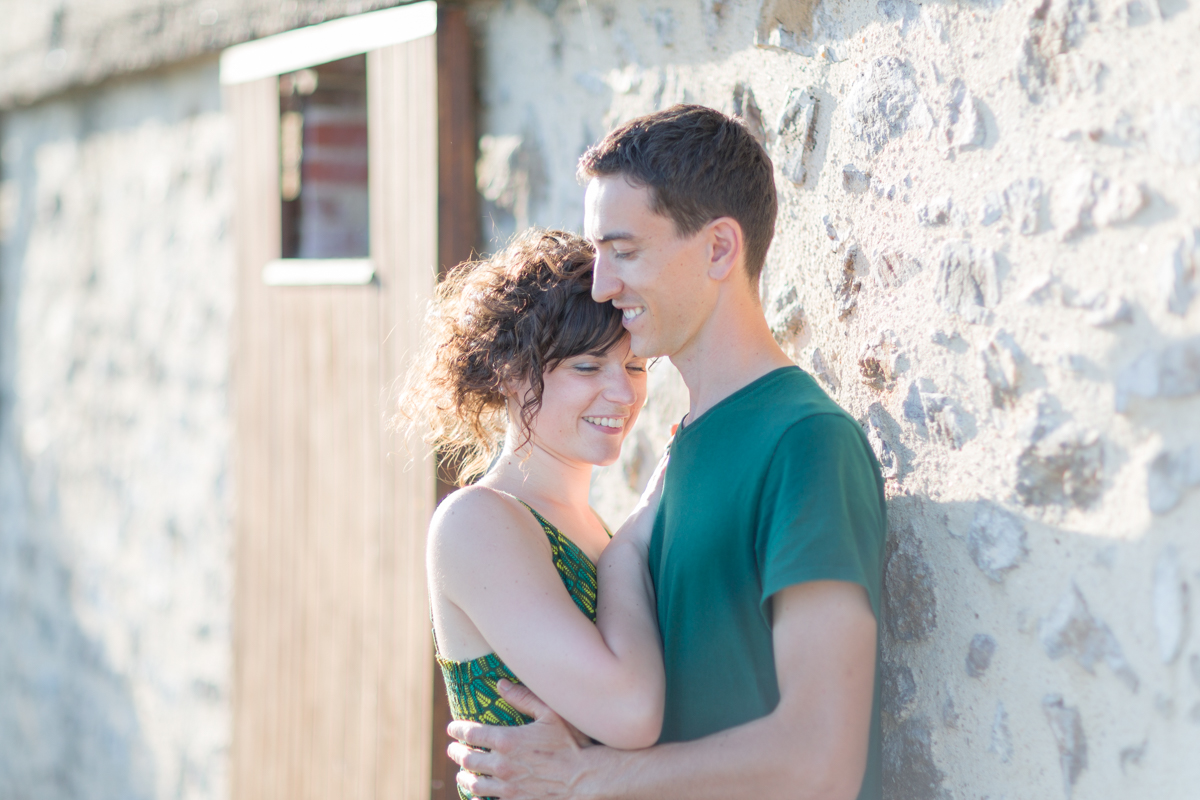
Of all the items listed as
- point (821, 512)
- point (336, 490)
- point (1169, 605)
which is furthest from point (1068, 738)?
point (336, 490)

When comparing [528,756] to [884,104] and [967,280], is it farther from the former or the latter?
[884,104]

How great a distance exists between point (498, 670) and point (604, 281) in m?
0.71

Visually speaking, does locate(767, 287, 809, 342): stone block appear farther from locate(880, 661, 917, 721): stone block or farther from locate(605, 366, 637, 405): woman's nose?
locate(880, 661, 917, 721): stone block

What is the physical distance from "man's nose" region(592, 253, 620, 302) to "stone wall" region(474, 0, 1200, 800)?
0.51 metres

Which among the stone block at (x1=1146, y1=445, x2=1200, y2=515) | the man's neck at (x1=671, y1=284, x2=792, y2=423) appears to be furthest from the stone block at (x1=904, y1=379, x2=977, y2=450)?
the stone block at (x1=1146, y1=445, x2=1200, y2=515)

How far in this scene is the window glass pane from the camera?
3941 mm

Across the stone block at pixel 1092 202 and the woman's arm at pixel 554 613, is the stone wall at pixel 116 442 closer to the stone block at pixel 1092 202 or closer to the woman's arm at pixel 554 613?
the woman's arm at pixel 554 613

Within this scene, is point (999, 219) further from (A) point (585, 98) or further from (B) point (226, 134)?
(B) point (226, 134)

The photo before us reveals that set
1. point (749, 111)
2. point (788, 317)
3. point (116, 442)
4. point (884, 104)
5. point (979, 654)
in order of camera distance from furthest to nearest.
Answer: point (116, 442) < point (749, 111) < point (788, 317) < point (884, 104) < point (979, 654)

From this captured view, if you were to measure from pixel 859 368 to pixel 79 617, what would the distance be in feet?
16.0

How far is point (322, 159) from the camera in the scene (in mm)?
4059

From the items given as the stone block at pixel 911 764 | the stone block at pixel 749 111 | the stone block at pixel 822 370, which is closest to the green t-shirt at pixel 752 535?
the stone block at pixel 911 764

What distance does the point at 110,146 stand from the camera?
507 cm

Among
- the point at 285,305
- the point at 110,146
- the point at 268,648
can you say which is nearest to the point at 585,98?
the point at 285,305
